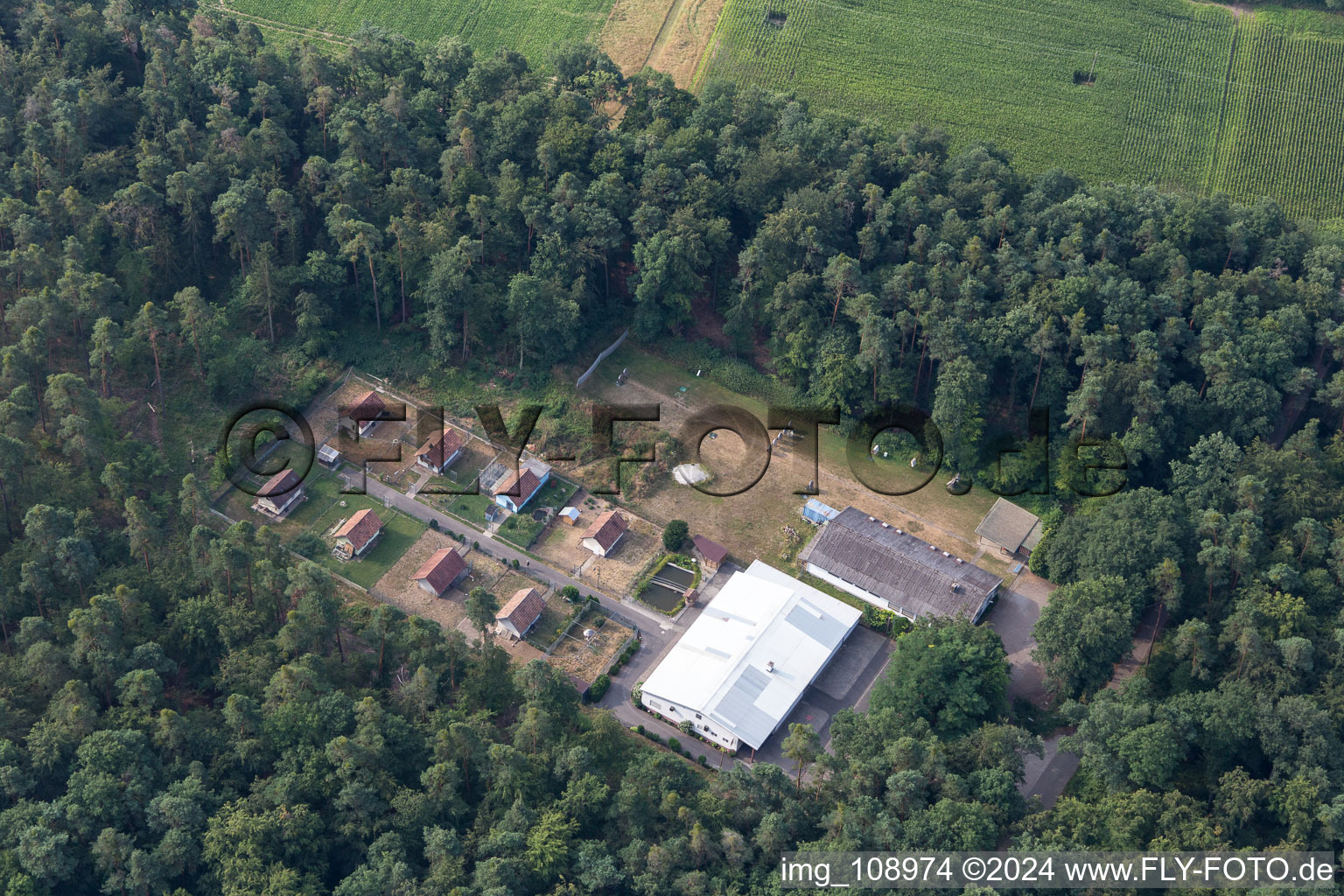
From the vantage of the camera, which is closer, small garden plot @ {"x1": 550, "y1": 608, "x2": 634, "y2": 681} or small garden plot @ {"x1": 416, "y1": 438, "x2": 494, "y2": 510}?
small garden plot @ {"x1": 550, "y1": 608, "x2": 634, "y2": 681}

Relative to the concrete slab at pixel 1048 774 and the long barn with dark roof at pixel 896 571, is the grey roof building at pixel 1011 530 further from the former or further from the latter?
the concrete slab at pixel 1048 774

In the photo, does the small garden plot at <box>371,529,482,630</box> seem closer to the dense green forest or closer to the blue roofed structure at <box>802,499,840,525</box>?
the dense green forest

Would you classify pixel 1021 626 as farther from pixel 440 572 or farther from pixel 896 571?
pixel 440 572

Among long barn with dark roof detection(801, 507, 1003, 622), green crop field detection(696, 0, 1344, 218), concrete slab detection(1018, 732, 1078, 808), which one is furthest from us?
green crop field detection(696, 0, 1344, 218)

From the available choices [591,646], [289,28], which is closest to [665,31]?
[289,28]

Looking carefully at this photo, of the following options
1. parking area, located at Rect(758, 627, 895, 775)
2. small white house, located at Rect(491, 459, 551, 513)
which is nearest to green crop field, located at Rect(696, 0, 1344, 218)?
small white house, located at Rect(491, 459, 551, 513)

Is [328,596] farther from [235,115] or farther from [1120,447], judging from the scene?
[1120,447]

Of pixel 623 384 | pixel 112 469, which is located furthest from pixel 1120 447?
pixel 112 469

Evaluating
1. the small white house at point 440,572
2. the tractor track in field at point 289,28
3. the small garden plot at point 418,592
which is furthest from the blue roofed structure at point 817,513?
the tractor track in field at point 289,28
